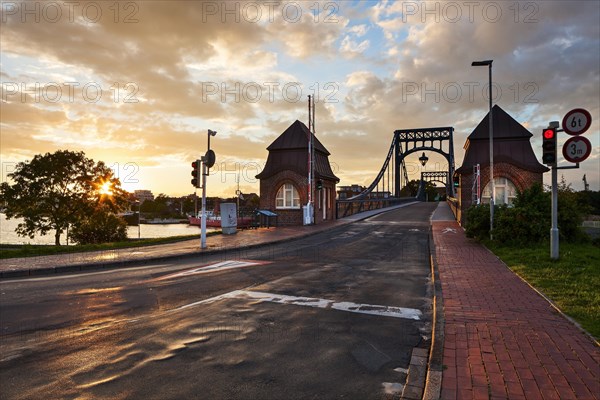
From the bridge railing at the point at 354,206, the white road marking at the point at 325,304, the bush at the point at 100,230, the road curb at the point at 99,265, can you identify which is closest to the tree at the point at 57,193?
the bush at the point at 100,230

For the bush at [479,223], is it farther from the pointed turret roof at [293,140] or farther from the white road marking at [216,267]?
the pointed turret roof at [293,140]

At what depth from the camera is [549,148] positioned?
11.2 metres

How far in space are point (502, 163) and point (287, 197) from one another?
14418 mm

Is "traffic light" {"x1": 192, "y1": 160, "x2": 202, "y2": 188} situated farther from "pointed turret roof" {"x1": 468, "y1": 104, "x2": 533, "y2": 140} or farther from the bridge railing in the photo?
the bridge railing

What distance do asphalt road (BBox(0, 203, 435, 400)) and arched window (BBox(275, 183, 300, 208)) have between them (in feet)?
61.0

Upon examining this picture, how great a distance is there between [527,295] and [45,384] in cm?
741

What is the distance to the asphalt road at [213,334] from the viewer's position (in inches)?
150

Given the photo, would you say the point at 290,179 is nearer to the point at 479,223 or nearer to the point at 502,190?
the point at 502,190

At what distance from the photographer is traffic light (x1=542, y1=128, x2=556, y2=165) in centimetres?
1113

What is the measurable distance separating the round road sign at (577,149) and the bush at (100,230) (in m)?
29.4

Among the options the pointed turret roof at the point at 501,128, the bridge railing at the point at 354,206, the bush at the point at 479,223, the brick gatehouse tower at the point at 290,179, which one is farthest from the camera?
the bridge railing at the point at 354,206

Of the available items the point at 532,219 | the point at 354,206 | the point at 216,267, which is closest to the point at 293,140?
the point at 354,206

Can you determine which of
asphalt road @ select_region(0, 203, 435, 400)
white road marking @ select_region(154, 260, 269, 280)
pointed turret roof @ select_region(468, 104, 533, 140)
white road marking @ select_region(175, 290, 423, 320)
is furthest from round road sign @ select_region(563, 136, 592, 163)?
pointed turret roof @ select_region(468, 104, 533, 140)

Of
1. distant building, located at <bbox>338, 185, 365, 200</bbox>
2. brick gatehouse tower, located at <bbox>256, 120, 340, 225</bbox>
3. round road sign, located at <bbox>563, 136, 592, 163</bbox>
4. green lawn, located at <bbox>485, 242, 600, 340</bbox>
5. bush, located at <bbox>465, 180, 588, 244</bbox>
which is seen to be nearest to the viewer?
green lawn, located at <bbox>485, 242, 600, 340</bbox>
